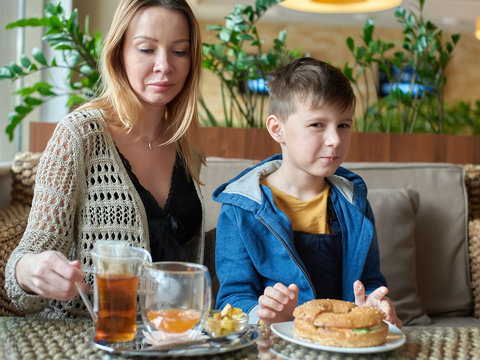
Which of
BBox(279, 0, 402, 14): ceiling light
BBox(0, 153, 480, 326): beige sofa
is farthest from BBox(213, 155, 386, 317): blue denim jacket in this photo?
BBox(279, 0, 402, 14): ceiling light

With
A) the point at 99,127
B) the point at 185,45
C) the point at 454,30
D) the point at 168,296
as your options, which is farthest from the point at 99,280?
the point at 454,30

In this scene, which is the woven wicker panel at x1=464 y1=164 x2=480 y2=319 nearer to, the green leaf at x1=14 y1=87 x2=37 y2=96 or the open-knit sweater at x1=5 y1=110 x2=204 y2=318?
the open-knit sweater at x1=5 y1=110 x2=204 y2=318

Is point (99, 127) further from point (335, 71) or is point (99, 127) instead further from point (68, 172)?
point (335, 71)

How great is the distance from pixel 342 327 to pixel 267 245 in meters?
0.59

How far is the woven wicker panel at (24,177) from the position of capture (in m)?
1.88

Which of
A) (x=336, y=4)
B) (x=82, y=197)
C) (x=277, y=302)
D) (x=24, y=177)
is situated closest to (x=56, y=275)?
(x=277, y=302)

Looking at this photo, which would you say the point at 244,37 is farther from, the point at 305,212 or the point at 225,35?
the point at 305,212

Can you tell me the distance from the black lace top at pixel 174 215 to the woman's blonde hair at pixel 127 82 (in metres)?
0.05

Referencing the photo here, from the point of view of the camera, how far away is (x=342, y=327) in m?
0.81

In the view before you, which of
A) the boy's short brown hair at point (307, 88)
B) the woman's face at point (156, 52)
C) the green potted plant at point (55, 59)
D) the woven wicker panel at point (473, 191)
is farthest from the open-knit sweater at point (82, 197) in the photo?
the woven wicker panel at point (473, 191)

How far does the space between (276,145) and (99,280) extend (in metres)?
1.45

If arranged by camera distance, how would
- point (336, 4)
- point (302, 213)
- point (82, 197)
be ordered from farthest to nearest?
point (336, 4)
point (302, 213)
point (82, 197)

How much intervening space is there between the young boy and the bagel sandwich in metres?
0.42

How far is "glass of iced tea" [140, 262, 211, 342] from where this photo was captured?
2.55 ft
